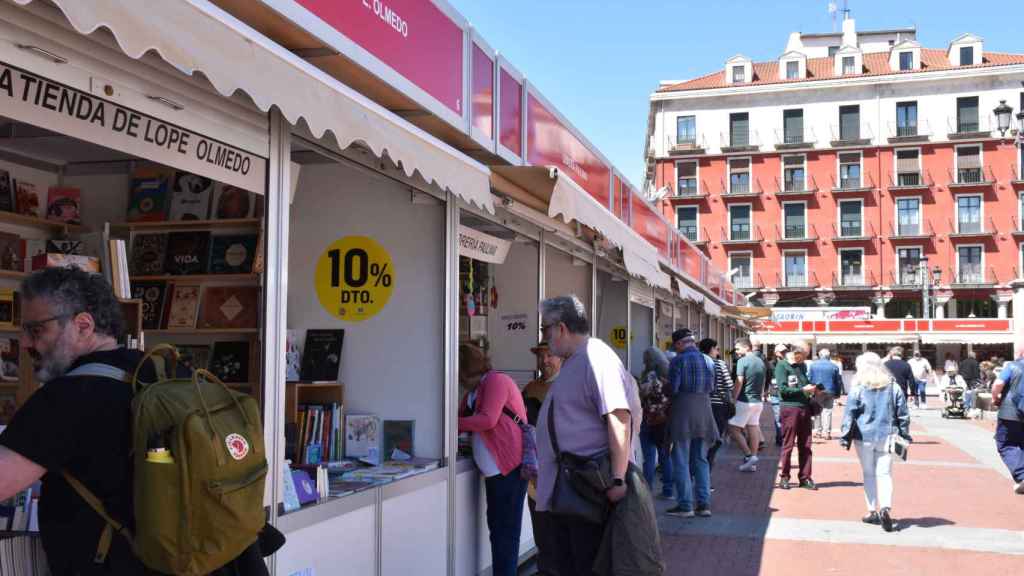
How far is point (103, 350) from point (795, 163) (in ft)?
195

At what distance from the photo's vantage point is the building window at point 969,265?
55562 mm

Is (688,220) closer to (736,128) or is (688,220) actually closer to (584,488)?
(736,128)

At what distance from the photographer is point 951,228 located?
5622 centimetres

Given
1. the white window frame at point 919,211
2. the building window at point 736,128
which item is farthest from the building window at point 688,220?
the white window frame at point 919,211

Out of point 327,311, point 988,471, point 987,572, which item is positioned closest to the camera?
point 327,311

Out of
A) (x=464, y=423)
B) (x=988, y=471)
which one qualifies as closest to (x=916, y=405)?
(x=988, y=471)

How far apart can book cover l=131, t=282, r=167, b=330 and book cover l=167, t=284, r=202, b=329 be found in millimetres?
53

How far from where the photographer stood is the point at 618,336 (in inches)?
457

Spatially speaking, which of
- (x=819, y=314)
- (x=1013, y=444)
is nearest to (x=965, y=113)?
(x=819, y=314)

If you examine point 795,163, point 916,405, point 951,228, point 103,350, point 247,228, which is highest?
point 795,163

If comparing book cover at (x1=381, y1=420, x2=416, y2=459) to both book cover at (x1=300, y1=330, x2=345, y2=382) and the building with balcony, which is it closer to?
book cover at (x1=300, y1=330, x2=345, y2=382)

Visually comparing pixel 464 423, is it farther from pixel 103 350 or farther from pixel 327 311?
pixel 103 350

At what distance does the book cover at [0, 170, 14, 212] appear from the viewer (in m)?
4.65

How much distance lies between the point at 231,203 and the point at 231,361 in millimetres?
870
